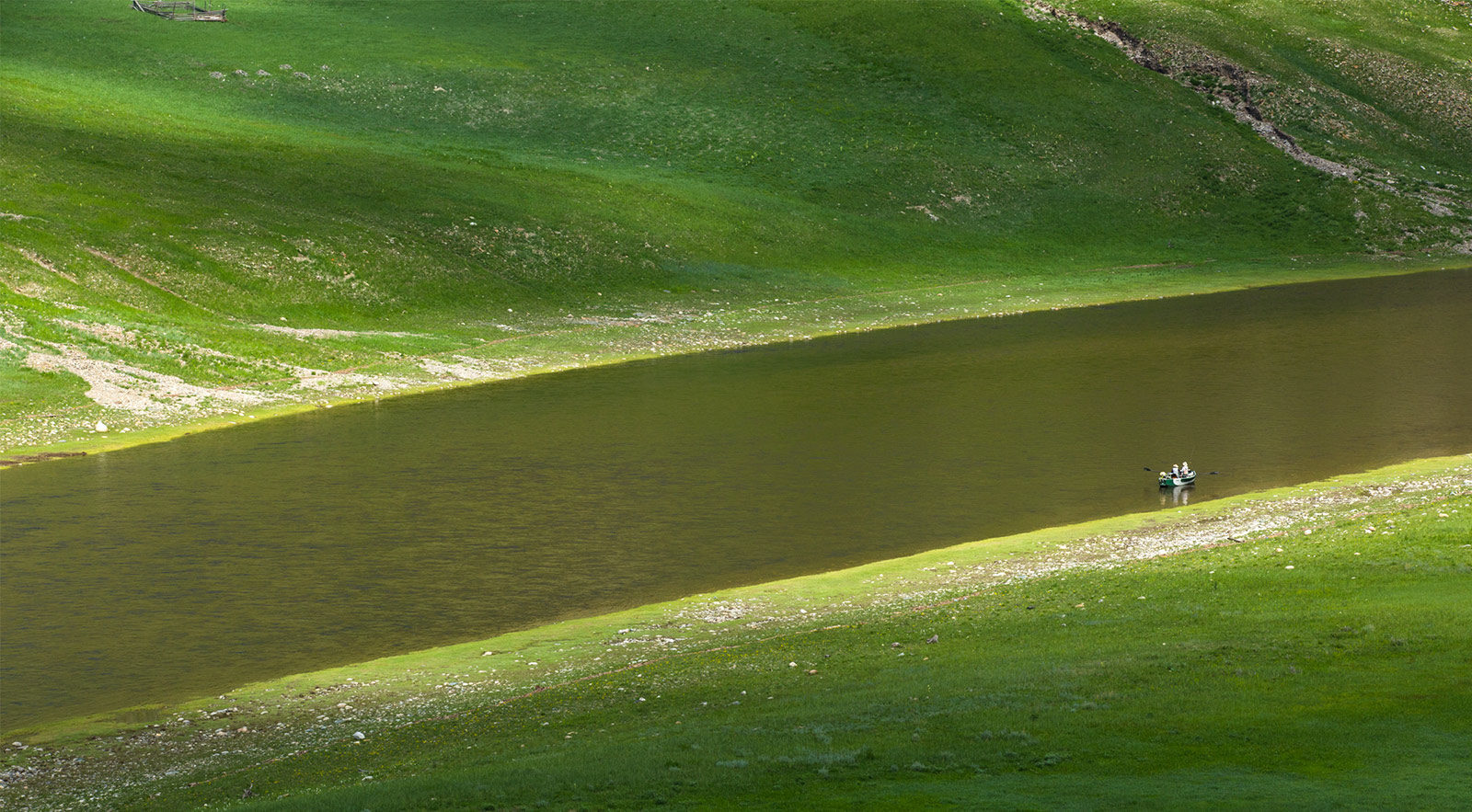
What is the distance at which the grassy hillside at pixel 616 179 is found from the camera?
78812 millimetres

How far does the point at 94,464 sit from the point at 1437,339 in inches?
2858

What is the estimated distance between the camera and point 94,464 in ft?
183

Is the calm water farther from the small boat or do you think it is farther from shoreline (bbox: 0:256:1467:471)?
shoreline (bbox: 0:256:1467:471)

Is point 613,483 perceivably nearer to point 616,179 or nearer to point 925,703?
point 925,703

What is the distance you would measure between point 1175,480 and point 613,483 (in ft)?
66.3

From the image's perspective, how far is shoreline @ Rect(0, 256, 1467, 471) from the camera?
204ft

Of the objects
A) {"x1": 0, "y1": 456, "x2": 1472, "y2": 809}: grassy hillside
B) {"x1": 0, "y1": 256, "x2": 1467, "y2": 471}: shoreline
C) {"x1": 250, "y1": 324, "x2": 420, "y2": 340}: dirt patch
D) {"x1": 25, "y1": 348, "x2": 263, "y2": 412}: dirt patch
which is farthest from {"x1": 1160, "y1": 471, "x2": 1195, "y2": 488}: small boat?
{"x1": 250, "y1": 324, "x2": 420, "y2": 340}: dirt patch

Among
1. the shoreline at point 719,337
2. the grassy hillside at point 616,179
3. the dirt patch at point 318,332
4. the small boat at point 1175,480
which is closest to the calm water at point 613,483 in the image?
the small boat at point 1175,480

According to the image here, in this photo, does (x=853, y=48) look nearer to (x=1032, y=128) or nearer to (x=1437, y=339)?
(x=1032, y=128)

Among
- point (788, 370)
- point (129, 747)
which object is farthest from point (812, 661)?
point (788, 370)

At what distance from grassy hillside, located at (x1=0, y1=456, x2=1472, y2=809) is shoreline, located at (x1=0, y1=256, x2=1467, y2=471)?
33.6 m

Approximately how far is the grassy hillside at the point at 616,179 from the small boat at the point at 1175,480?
3951cm

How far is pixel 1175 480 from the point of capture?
4766cm

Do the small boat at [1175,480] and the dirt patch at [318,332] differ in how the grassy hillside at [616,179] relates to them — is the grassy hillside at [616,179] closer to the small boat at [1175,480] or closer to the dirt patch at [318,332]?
the dirt patch at [318,332]
